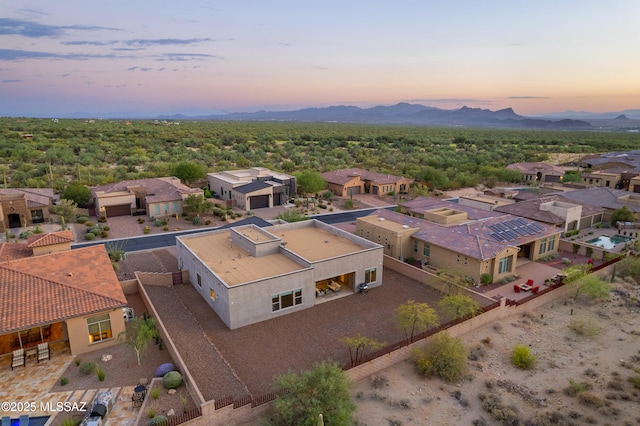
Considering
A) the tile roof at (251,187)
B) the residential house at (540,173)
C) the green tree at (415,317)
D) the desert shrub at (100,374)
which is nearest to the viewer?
the desert shrub at (100,374)

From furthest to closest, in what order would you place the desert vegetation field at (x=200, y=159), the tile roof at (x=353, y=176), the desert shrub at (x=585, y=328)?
the desert vegetation field at (x=200, y=159)
the tile roof at (x=353, y=176)
the desert shrub at (x=585, y=328)

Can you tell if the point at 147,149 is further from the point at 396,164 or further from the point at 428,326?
the point at 428,326

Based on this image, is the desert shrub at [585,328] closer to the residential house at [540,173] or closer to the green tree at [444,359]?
the green tree at [444,359]

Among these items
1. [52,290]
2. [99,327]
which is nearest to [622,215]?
[99,327]

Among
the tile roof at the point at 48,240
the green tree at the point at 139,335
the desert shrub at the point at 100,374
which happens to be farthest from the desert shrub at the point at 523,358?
the tile roof at the point at 48,240

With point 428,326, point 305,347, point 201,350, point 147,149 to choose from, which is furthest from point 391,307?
point 147,149

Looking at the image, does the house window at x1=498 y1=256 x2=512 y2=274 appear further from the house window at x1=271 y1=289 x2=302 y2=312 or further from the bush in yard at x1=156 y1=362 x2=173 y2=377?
the bush in yard at x1=156 y1=362 x2=173 y2=377

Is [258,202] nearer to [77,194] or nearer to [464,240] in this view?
[77,194]

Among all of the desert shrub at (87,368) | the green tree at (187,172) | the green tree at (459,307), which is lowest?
Result: the desert shrub at (87,368)

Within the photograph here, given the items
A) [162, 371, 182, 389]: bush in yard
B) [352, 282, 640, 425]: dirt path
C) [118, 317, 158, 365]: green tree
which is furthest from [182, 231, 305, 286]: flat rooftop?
[352, 282, 640, 425]: dirt path
